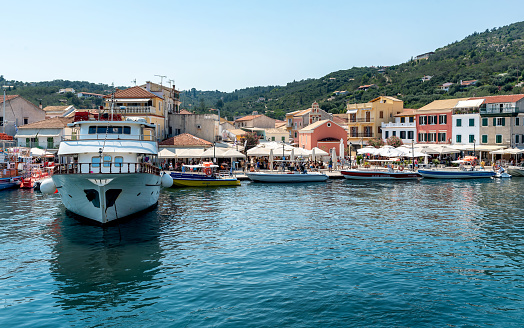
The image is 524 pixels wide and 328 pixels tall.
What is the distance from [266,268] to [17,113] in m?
63.0

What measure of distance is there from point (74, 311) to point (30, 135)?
55502mm

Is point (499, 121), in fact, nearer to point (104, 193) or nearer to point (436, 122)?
point (436, 122)

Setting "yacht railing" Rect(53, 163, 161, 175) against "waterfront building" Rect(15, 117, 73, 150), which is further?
"waterfront building" Rect(15, 117, 73, 150)

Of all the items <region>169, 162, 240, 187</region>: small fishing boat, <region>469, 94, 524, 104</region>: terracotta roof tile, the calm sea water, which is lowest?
the calm sea water

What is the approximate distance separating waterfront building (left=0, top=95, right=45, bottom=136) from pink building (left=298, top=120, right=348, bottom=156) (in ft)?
142

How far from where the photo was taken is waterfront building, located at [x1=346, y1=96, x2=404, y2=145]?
81188mm

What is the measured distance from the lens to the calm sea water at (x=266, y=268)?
42.6ft

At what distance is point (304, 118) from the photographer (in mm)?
96812

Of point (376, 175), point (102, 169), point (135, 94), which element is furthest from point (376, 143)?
point (102, 169)

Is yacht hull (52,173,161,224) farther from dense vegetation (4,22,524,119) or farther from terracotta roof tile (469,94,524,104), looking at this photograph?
dense vegetation (4,22,524,119)

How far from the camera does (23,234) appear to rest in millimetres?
23328

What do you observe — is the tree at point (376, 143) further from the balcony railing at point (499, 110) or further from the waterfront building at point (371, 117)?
the balcony railing at point (499, 110)

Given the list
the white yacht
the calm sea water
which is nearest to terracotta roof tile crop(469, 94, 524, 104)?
the calm sea water

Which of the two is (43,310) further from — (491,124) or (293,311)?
(491,124)
